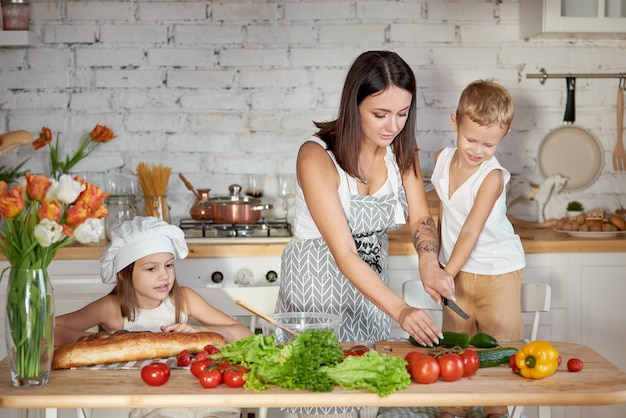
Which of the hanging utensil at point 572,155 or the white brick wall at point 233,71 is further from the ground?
the white brick wall at point 233,71

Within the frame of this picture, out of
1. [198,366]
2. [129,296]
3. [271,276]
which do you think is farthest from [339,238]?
[271,276]

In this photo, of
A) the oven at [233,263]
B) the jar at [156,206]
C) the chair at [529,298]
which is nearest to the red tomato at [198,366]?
the chair at [529,298]

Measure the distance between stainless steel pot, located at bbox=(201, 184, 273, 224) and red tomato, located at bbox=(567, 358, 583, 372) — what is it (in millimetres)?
2060

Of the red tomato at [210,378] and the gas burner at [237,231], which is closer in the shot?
the red tomato at [210,378]

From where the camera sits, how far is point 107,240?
3842 millimetres

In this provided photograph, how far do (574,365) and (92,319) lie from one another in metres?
1.50

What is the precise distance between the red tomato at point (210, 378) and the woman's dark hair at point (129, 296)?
89 centimetres

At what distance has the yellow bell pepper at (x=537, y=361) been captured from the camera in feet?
6.59

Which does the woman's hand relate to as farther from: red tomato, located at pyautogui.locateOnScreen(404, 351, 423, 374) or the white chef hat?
the white chef hat

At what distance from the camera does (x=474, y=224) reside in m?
3.09

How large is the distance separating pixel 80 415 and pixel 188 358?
37cm

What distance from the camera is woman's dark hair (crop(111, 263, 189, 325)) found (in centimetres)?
285

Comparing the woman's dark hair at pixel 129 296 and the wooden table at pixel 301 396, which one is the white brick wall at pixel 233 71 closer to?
the woman's dark hair at pixel 129 296

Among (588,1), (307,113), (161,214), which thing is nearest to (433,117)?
(307,113)
